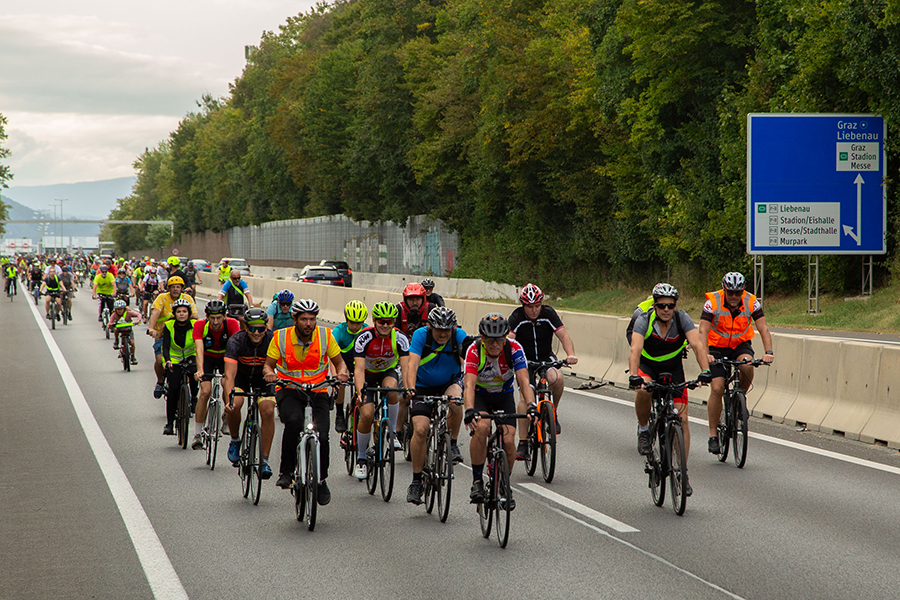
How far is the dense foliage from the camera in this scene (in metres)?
31.1

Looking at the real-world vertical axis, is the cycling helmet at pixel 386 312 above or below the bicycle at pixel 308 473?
above

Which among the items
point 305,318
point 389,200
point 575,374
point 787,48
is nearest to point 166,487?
point 305,318

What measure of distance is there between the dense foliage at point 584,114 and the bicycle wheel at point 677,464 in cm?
2088

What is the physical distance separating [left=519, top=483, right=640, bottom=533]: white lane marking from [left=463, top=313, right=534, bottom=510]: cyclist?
0.80 metres

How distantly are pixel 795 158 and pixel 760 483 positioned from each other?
19.6 metres

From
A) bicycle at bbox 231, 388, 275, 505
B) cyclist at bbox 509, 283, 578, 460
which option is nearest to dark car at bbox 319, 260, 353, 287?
cyclist at bbox 509, 283, 578, 460

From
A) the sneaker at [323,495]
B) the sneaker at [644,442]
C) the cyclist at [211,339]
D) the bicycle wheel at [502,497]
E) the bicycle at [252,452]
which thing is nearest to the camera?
the bicycle wheel at [502,497]

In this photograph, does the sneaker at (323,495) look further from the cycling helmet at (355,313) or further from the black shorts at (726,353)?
the black shorts at (726,353)

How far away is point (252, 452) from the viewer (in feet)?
29.9

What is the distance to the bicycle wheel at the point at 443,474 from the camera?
27.0 feet

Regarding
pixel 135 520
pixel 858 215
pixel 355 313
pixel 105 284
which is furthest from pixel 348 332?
pixel 858 215

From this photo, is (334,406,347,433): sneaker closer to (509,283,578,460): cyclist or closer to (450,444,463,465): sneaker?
(509,283,578,460): cyclist

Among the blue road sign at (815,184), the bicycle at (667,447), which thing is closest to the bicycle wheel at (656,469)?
the bicycle at (667,447)

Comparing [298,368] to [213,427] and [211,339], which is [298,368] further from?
[211,339]
